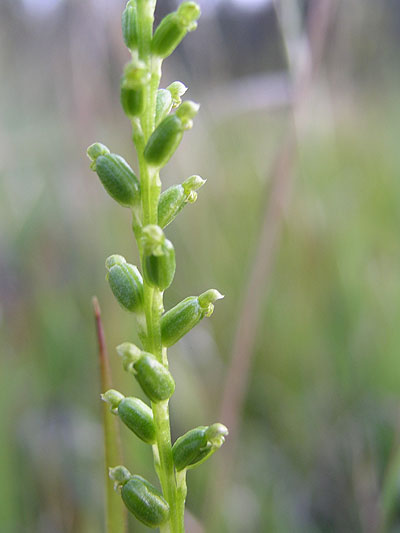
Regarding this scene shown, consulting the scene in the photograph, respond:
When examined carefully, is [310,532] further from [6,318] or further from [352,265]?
[6,318]

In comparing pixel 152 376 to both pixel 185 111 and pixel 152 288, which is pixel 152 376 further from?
pixel 185 111

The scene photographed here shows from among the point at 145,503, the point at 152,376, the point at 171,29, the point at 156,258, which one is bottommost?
the point at 145,503

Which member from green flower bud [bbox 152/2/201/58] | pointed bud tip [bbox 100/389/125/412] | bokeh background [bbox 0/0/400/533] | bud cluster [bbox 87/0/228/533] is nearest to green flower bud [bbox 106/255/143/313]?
bud cluster [bbox 87/0/228/533]

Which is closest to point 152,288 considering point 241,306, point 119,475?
point 119,475

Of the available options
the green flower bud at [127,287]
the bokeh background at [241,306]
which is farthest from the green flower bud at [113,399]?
the bokeh background at [241,306]

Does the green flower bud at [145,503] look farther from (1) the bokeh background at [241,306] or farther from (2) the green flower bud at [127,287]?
(1) the bokeh background at [241,306]

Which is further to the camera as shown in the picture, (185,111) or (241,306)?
(241,306)
